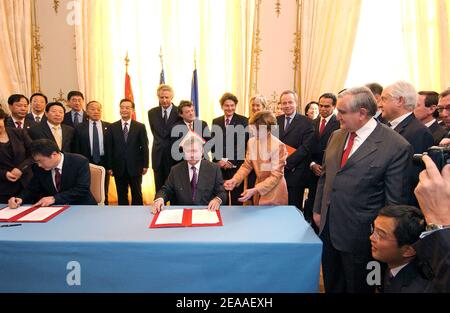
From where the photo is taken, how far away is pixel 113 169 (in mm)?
4652

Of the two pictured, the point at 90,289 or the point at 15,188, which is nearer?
the point at 90,289

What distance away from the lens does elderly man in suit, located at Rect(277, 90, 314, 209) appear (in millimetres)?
3949

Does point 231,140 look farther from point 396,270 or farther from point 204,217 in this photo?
point 396,270

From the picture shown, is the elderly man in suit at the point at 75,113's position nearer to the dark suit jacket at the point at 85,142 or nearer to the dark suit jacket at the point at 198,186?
the dark suit jacket at the point at 85,142

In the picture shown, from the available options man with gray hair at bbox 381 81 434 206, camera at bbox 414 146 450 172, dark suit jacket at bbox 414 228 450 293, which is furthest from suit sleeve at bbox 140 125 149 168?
dark suit jacket at bbox 414 228 450 293

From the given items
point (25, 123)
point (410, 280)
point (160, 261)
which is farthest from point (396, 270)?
point (25, 123)

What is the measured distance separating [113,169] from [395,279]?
3864mm

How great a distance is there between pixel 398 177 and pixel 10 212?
8.46 ft

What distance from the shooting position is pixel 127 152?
15.0ft

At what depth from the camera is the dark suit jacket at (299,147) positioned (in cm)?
394

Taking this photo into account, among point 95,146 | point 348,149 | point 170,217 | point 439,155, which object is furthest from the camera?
point 95,146

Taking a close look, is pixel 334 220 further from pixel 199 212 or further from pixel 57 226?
pixel 57 226

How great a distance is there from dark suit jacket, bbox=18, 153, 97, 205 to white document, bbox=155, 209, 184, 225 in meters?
0.83

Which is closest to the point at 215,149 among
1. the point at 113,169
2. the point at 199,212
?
the point at 113,169
